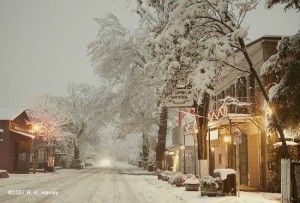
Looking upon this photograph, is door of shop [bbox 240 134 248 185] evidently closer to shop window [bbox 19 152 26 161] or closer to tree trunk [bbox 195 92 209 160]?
tree trunk [bbox 195 92 209 160]

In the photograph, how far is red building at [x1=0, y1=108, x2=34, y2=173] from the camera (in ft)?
138

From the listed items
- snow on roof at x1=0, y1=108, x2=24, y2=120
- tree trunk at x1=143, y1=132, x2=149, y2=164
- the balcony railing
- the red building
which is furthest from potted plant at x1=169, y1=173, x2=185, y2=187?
tree trunk at x1=143, y1=132, x2=149, y2=164

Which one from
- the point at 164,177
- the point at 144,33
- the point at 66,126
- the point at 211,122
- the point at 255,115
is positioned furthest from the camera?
the point at 66,126

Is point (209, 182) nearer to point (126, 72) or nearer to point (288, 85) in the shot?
point (288, 85)

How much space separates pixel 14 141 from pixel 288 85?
35.1 m

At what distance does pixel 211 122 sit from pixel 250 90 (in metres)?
3.07

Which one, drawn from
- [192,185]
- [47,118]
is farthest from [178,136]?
[192,185]

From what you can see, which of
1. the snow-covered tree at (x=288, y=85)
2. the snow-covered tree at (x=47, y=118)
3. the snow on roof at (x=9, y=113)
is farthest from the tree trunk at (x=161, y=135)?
A: the snow-covered tree at (x=288, y=85)

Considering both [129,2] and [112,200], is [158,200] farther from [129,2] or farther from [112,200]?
[129,2]

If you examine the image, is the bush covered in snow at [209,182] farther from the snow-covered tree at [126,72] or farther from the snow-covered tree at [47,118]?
the snow-covered tree at [47,118]

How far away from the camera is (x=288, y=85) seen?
44.6ft

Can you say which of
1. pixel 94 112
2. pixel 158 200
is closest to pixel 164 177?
pixel 158 200

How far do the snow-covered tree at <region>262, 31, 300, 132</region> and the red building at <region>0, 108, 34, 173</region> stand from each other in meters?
33.1

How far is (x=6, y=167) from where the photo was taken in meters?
42.2
